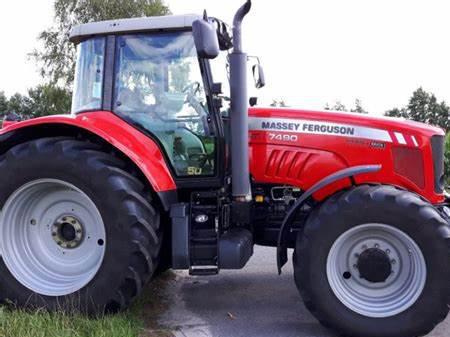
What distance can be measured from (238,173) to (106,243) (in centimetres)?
110

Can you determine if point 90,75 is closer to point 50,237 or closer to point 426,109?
point 50,237

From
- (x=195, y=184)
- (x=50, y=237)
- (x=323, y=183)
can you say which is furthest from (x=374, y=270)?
(x=50, y=237)

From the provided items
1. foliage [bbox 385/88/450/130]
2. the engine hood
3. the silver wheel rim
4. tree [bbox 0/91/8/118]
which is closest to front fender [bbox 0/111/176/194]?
the silver wheel rim

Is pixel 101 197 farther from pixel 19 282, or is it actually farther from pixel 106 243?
pixel 19 282

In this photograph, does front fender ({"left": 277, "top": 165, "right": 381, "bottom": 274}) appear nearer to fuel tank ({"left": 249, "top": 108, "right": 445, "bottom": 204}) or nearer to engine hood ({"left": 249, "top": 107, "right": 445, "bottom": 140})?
fuel tank ({"left": 249, "top": 108, "right": 445, "bottom": 204})

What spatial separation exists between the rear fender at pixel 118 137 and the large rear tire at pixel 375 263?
111 centimetres

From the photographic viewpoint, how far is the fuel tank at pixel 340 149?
14.0 ft

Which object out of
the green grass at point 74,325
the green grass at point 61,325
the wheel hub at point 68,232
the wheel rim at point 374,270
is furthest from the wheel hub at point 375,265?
the wheel hub at point 68,232

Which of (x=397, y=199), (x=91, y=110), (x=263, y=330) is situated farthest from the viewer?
(x=91, y=110)

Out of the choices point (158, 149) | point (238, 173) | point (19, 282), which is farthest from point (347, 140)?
point (19, 282)

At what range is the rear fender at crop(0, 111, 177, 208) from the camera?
13.4 feet

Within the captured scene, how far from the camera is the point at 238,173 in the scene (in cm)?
423

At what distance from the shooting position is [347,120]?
14.3 feet

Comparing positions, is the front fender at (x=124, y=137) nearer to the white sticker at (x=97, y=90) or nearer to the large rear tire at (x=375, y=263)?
the white sticker at (x=97, y=90)
